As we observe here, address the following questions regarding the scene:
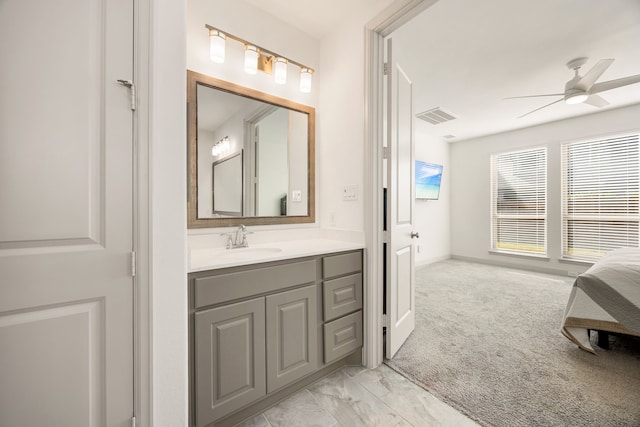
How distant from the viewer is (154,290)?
1011 mm

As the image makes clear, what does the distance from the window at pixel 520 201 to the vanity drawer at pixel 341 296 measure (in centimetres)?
458

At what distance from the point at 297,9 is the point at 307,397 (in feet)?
8.82

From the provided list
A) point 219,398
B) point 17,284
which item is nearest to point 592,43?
point 219,398

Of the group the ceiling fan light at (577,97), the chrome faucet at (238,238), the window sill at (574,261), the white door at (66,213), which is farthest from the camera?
the window sill at (574,261)

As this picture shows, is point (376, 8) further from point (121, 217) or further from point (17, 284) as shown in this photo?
point (17, 284)

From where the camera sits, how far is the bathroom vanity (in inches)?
46.6

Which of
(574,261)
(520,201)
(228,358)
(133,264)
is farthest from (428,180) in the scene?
(133,264)

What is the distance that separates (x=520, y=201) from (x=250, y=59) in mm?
5318

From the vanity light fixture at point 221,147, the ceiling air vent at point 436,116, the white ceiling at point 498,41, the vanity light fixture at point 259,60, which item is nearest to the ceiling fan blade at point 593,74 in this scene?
the white ceiling at point 498,41

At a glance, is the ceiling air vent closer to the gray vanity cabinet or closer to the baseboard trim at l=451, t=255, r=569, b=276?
the baseboard trim at l=451, t=255, r=569, b=276

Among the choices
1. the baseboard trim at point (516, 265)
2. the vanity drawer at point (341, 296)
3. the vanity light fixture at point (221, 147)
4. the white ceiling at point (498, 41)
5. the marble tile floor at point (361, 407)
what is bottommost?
the marble tile floor at point (361, 407)

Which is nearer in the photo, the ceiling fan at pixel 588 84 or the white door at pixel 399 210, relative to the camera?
the white door at pixel 399 210

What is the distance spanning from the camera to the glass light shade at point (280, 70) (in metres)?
1.95

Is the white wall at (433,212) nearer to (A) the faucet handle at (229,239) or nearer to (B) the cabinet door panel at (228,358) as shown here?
(A) the faucet handle at (229,239)
